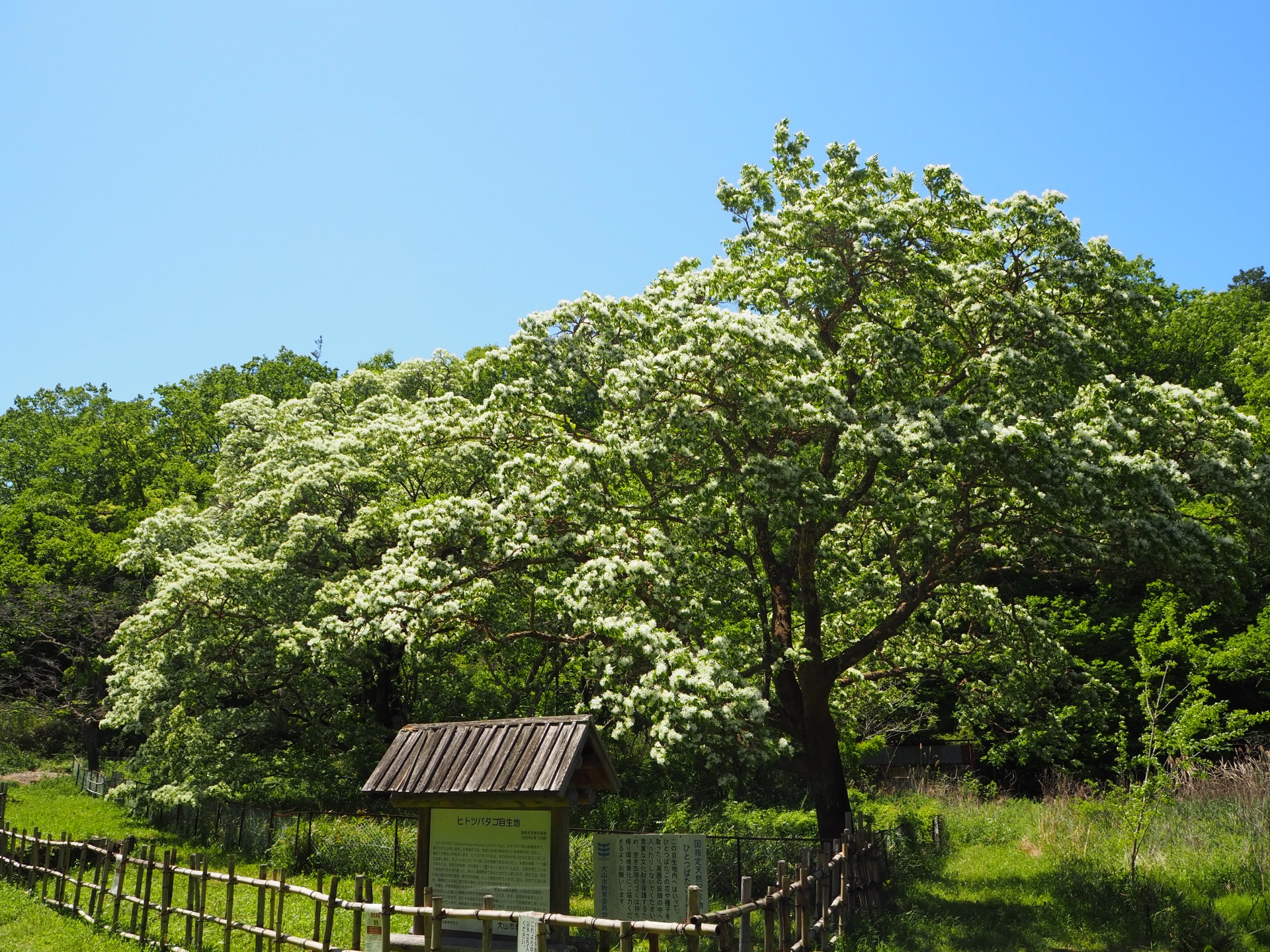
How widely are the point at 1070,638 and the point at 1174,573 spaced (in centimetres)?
1653

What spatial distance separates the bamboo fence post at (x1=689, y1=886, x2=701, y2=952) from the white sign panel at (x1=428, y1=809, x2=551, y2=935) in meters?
2.20

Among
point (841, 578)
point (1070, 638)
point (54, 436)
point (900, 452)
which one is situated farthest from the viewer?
point (54, 436)

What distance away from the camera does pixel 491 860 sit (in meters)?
11.3

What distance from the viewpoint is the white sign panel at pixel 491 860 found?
1085cm

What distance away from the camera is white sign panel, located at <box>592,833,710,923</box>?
11156 millimetres

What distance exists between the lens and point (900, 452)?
45.9 ft

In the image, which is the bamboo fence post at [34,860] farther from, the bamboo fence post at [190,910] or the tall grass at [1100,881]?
the tall grass at [1100,881]

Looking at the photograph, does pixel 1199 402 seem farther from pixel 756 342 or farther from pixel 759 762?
pixel 759 762

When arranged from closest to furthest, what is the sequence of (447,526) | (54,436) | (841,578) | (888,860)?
1. (447,526)
2. (888,860)
3. (841,578)
4. (54,436)

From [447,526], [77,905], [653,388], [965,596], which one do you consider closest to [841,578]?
[965,596]

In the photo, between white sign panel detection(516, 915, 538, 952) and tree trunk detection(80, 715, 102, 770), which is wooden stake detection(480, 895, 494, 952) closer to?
white sign panel detection(516, 915, 538, 952)

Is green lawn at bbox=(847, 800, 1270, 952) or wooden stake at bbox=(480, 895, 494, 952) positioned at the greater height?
wooden stake at bbox=(480, 895, 494, 952)

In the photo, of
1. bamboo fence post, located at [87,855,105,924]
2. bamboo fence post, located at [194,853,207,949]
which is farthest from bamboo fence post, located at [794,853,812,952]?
bamboo fence post, located at [87,855,105,924]

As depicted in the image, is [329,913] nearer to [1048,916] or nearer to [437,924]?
[437,924]
